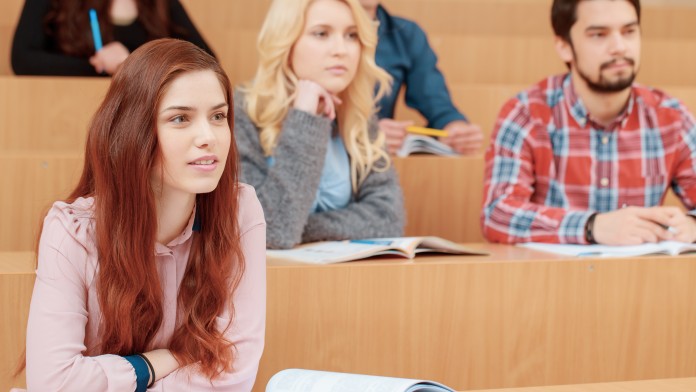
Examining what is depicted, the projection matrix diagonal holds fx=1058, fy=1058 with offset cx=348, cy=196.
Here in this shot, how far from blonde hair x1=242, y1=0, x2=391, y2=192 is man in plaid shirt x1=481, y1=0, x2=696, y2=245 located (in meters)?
0.28

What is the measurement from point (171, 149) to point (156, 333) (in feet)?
0.81

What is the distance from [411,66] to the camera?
9.41 ft

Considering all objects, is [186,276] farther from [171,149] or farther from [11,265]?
[11,265]

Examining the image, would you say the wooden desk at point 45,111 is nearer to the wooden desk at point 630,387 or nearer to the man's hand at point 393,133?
the man's hand at point 393,133

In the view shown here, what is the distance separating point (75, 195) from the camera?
1.41 metres

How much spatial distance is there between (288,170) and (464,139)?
0.75m

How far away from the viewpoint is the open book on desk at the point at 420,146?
8.02ft

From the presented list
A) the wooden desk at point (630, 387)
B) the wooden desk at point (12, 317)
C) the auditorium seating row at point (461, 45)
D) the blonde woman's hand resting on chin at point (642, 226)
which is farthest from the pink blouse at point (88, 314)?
the auditorium seating row at point (461, 45)

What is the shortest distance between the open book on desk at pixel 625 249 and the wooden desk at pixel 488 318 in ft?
0.13

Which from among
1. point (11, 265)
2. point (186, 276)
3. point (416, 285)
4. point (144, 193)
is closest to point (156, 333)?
point (186, 276)

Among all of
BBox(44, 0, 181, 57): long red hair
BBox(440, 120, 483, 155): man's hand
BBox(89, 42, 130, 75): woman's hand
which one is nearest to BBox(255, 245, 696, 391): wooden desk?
BBox(440, 120, 483, 155): man's hand

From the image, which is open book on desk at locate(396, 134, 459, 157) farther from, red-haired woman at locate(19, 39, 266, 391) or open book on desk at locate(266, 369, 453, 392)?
open book on desk at locate(266, 369, 453, 392)

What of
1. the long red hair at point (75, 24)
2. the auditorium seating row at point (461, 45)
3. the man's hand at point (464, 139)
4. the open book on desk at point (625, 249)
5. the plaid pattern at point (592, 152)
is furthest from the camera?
the auditorium seating row at point (461, 45)

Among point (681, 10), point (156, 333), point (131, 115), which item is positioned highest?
point (681, 10)
